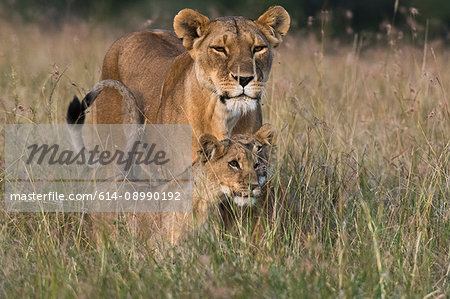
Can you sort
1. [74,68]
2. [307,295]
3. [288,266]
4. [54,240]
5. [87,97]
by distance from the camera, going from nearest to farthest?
[307,295] → [288,266] → [54,240] → [87,97] → [74,68]

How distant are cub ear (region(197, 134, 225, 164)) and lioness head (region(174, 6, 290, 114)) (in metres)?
0.34

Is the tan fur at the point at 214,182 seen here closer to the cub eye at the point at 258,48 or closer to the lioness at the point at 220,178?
the lioness at the point at 220,178

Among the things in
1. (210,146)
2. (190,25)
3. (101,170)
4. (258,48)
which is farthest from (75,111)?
(210,146)

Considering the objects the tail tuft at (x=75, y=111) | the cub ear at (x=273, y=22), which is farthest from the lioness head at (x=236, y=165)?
the tail tuft at (x=75, y=111)

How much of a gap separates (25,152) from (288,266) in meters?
2.25

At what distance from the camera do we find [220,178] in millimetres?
3951

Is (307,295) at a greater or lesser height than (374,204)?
greater

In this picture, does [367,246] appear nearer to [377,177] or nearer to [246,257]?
[246,257]

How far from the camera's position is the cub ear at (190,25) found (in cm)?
452

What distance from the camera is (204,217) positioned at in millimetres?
4000

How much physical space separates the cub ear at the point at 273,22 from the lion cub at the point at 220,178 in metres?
0.65

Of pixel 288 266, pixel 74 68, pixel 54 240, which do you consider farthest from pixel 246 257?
pixel 74 68

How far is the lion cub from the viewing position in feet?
12.6

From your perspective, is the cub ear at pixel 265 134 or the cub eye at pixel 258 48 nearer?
the cub ear at pixel 265 134
